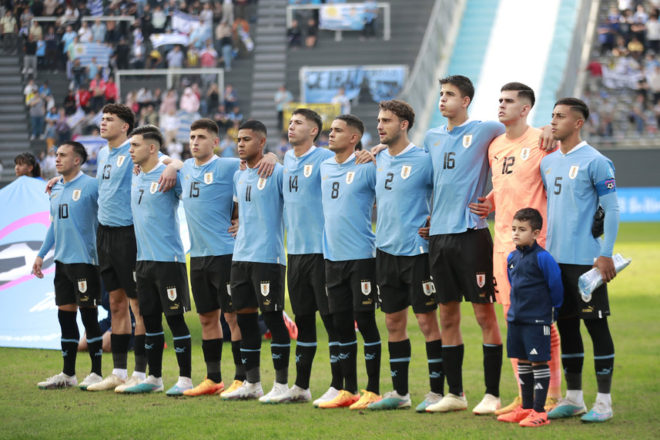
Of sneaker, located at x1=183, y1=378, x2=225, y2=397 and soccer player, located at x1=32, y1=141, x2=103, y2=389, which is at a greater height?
soccer player, located at x1=32, y1=141, x2=103, y2=389

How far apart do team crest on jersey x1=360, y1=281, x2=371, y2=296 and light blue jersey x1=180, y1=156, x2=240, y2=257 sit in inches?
55.6

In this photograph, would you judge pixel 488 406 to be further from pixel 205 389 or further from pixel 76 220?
pixel 76 220

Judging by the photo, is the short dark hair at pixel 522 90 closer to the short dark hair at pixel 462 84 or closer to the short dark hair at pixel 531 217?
the short dark hair at pixel 462 84

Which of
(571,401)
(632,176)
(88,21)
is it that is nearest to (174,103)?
(88,21)

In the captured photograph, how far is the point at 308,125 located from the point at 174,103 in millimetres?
22545

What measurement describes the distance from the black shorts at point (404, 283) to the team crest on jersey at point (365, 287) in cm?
13

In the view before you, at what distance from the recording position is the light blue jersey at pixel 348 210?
8312 millimetres

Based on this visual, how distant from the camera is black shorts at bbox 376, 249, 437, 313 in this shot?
7988mm

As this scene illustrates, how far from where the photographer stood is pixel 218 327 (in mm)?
9156

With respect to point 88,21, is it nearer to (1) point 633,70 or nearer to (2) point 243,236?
(1) point 633,70

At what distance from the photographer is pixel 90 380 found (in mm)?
9547

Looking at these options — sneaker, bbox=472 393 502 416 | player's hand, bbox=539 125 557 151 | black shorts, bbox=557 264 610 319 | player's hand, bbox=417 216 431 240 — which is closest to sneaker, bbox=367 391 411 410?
sneaker, bbox=472 393 502 416

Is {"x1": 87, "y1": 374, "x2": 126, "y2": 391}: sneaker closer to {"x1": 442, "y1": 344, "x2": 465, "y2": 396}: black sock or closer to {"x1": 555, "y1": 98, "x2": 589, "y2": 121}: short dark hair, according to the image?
{"x1": 442, "y1": 344, "x2": 465, "y2": 396}: black sock

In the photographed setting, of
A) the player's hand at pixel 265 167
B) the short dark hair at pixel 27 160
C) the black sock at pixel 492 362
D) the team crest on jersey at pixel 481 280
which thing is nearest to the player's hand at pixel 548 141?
the team crest on jersey at pixel 481 280
